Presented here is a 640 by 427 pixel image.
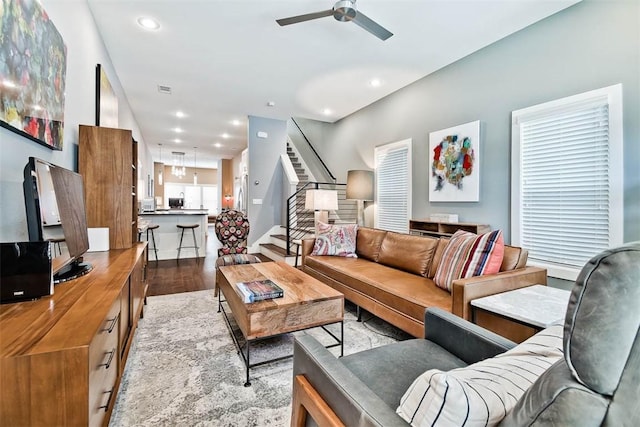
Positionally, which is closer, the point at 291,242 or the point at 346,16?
the point at 346,16

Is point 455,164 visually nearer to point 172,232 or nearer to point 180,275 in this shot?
point 180,275

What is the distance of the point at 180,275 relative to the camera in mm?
4664

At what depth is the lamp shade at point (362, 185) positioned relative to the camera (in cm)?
545

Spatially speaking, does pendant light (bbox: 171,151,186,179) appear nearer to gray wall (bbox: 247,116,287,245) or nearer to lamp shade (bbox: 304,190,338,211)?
gray wall (bbox: 247,116,287,245)

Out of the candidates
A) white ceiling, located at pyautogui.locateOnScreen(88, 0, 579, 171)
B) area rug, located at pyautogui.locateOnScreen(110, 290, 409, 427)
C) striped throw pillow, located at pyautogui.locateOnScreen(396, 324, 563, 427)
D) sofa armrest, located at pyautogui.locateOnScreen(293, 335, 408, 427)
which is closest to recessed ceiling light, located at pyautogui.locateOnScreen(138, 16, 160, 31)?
white ceiling, located at pyautogui.locateOnScreen(88, 0, 579, 171)

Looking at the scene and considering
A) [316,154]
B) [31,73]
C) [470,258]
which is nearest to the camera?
[31,73]

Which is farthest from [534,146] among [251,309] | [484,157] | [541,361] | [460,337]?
[251,309]

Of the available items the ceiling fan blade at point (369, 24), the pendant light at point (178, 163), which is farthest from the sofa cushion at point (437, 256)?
the pendant light at point (178, 163)

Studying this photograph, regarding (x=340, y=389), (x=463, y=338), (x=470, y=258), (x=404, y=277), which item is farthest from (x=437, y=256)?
(x=340, y=389)

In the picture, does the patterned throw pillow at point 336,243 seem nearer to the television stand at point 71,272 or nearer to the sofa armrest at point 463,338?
the sofa armrest at point 463,338

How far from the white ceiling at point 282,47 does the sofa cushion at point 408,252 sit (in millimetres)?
2352

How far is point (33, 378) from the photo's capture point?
825 millimetres

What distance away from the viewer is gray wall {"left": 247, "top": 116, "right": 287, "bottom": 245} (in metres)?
6.47

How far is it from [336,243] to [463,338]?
246 centimetres
